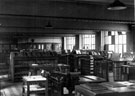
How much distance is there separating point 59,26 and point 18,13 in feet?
15.3

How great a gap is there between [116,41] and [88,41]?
4701mm

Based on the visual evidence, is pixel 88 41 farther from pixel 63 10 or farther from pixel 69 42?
pixel 63 10

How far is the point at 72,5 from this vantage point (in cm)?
769

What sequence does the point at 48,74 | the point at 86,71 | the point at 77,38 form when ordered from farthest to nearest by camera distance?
the point at 77,38 → the point at 86,71 → the point at 48,74

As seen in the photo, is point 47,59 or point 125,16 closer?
point 125,16

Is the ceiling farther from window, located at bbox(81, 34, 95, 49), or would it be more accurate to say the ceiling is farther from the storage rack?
window, located at bbox(81, 34, 95, 49)

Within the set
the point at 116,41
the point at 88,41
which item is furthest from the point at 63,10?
the point at 88,41

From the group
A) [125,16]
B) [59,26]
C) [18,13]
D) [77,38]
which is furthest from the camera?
[77,38]

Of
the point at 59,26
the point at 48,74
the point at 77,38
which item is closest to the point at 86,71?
the point at 48,74

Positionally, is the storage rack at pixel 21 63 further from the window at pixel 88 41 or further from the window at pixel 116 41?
the window at pixel 88 41

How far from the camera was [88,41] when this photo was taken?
21.1 meters

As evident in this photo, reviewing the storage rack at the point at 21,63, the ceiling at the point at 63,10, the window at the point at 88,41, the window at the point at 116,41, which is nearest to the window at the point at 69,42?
the window at the point at 88,41

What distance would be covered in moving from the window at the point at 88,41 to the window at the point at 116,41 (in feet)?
8.75

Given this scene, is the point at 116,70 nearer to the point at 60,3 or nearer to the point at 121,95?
the point at 60,3
